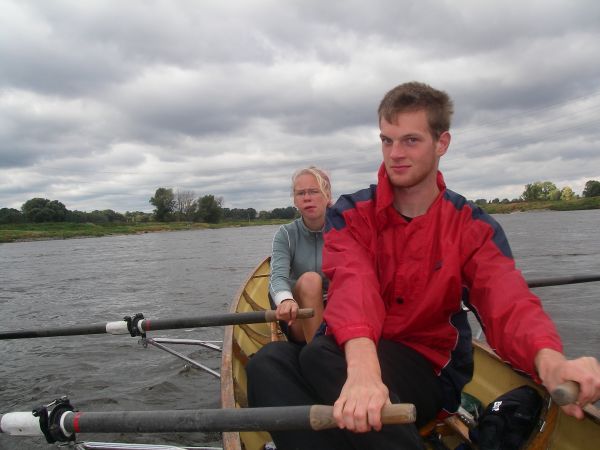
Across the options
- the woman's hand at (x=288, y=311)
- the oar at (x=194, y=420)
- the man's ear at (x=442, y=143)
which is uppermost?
the man's ear at (x=442, y=143)

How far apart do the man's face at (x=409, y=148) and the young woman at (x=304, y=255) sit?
5.29 feet

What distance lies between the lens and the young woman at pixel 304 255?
382 centimetres

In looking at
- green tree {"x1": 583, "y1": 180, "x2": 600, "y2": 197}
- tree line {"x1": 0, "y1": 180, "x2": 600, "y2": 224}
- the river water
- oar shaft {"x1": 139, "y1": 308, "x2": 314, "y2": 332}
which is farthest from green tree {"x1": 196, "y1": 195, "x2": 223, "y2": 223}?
oar shaft {"x1": 139, "y1": 308, "x2": 314, "y2": 332}

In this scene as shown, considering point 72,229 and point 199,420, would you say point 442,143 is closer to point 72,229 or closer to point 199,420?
point 199,420

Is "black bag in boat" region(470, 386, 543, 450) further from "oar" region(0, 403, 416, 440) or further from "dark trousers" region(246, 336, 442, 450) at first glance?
"oar" region(0, 403, 416, 440)

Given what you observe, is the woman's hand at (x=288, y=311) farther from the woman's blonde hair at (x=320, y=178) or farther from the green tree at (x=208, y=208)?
the green tree at (x=208, y=208)

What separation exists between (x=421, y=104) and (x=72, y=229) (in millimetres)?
68023

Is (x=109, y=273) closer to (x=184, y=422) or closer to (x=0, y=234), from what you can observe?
(x=184, y=422)

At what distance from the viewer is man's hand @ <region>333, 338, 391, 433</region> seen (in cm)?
157

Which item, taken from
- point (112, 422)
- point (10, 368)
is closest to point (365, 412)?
point (112, 422)

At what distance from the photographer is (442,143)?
2.39 m

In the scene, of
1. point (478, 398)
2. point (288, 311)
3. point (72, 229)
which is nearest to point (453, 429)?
point (478, 398)

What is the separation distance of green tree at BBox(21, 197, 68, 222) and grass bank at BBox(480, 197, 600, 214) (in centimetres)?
6218

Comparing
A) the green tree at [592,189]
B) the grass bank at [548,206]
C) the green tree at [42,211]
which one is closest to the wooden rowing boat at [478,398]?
the green tree at [42,211]
